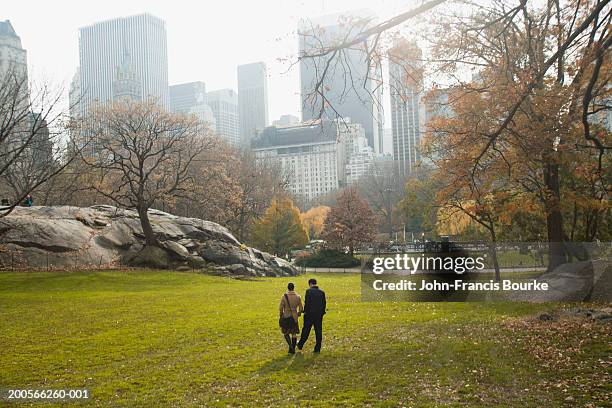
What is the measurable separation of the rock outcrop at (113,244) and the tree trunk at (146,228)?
60cm

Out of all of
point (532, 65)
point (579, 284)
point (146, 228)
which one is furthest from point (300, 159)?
point (532, 65)

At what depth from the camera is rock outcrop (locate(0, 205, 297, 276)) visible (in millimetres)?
31266

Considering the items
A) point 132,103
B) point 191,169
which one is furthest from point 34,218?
point 191,169

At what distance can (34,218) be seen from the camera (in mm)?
32875

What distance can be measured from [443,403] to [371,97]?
5.00 metres

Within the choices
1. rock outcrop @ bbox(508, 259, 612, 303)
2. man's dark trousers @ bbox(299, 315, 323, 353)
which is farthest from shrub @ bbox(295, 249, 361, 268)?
man's dark trousers @ bbox(299, 315, 323, 353)

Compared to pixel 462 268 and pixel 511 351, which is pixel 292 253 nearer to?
pixel 462 268

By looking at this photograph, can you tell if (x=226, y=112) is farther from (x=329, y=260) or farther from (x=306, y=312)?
(x=306, y=312)

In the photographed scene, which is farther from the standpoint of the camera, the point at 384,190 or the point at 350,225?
the point at 384,190

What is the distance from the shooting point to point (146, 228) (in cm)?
3444

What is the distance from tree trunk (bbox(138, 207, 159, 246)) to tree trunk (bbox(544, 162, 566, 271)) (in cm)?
2301

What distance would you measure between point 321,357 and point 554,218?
542 inches

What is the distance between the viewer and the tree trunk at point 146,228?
33750 millimetres

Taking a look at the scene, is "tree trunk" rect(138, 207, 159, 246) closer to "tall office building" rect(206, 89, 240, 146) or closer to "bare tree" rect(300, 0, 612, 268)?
"bare tree" rect(300, 0, 612, 268)
